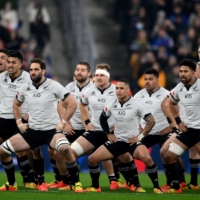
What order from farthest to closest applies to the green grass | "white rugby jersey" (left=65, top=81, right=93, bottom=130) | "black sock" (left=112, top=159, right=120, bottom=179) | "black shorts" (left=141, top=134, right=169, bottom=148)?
"black sock" (left=112, top=159, right=120, bottom=179) → "white rugby jersey" (left=65, top=81, right=93, bottom=130) → "black shorts" (left=141, top=134, right=169, bottom=148) → the green grass

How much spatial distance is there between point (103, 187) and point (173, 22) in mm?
10545

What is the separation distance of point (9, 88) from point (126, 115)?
257 cm

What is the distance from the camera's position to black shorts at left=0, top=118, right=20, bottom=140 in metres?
19.1

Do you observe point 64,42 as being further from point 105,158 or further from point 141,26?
point 105,158

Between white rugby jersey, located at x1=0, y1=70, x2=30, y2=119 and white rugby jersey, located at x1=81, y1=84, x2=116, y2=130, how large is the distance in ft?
4.44

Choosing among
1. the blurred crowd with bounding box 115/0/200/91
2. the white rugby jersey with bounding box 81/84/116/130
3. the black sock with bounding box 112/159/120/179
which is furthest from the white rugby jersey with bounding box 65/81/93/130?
the blurred crowd with bounding box 115/0/200/91

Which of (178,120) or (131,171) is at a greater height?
(178,120)

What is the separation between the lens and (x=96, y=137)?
18953 mm

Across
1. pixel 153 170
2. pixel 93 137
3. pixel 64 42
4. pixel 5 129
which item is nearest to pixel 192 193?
pixel 153 170

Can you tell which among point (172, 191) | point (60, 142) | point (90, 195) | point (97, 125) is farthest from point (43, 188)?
point (172, 191)

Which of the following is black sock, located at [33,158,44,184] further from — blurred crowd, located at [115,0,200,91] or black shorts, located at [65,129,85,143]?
blurred crowd, located at [115,0,200,91]

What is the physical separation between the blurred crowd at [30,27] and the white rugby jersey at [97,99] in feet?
30.4

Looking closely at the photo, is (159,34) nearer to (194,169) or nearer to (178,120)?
(194,169)

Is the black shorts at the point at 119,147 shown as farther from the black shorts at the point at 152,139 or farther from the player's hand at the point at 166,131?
the player's hand at the point at 166,131
